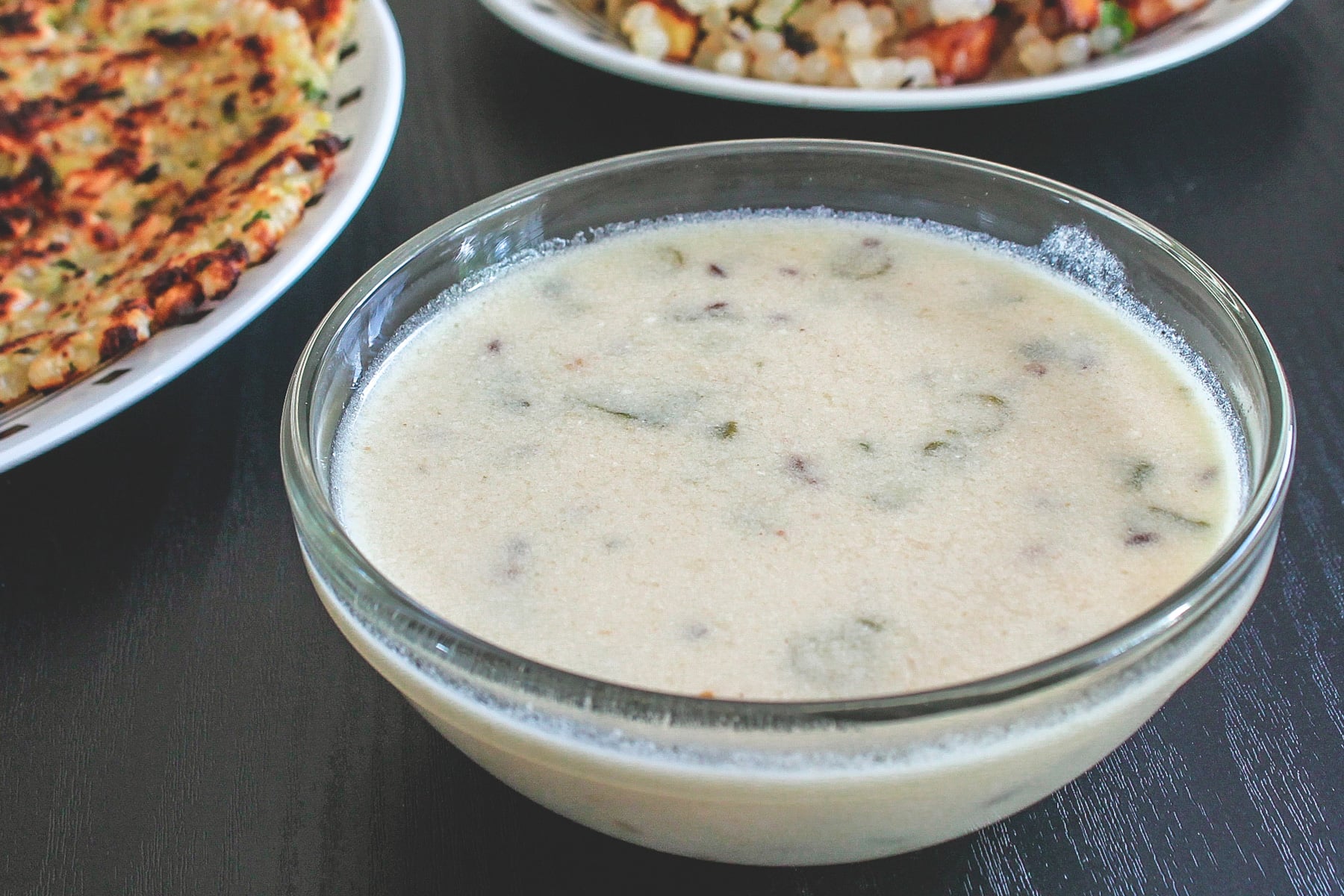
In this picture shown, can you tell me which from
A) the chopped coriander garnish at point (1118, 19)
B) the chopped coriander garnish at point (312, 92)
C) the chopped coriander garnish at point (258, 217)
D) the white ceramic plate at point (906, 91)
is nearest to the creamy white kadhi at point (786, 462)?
the chopped coriander garnish at point (258, 217)

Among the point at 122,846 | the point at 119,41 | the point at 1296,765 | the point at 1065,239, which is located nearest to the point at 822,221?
the point at 1065,239

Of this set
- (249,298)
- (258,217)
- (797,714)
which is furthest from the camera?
(258,217)

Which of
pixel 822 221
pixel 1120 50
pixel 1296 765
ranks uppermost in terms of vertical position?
pixel 822 221

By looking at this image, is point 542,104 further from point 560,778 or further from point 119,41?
point 560,778

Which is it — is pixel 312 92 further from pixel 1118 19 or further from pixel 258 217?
pixel 1118 19

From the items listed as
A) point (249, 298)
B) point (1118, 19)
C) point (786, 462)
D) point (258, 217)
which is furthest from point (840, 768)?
point (1118, 19)

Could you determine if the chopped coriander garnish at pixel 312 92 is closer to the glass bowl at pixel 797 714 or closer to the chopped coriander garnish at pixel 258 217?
the chopped coriander garnish at pixel 258 217
